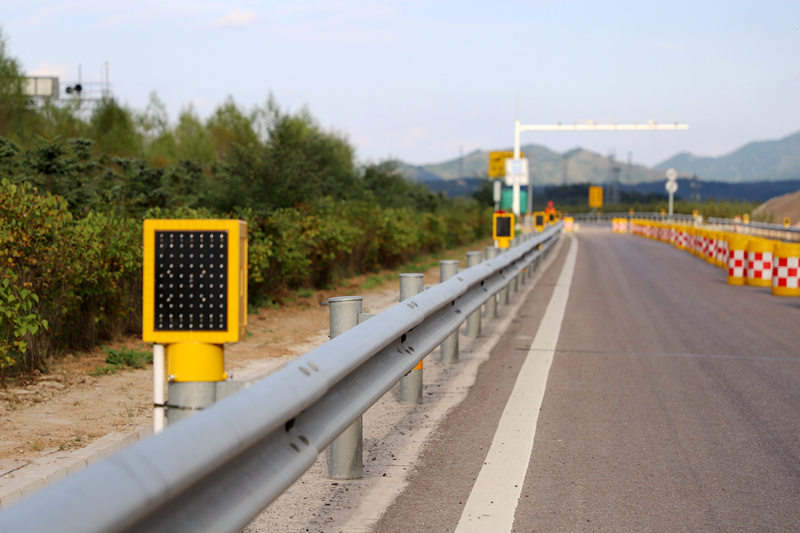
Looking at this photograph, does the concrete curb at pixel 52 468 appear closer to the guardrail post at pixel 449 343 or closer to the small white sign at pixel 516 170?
the guardrail post at pixel 449 343

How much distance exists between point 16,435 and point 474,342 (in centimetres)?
539

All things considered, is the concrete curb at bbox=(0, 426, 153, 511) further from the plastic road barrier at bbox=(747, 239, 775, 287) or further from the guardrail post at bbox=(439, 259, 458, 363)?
the plastic road barrier at bbox=(747, 239, 775, 287)

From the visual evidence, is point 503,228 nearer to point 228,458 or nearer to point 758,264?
point 758,264

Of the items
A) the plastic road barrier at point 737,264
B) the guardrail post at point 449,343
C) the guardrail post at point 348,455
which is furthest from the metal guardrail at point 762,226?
the guardrail post at point 348,455

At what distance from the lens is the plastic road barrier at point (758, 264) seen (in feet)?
58.9

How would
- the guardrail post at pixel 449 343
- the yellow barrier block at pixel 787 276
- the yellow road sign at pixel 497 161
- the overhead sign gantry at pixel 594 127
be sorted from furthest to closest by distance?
the yellow road sign at pixel 497 161, the overhead sign gantry at pixel 594 127, the yellow barrier block at pixel 787 276, the guardrail post at pixel 449 343

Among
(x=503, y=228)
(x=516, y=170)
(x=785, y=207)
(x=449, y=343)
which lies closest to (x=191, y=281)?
(x=449, y=343)

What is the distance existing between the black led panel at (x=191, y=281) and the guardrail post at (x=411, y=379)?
11.4 ft

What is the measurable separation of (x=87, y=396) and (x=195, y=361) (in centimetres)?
403

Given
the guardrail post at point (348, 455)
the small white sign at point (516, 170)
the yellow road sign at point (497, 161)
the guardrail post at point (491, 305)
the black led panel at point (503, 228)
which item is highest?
the yellow road sign at point (497, 161)

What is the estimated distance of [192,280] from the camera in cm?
307

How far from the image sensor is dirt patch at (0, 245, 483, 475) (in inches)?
208

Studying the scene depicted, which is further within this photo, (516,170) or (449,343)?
(516,170)

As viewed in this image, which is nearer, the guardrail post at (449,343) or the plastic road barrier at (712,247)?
the guardrail post at (449,343)
